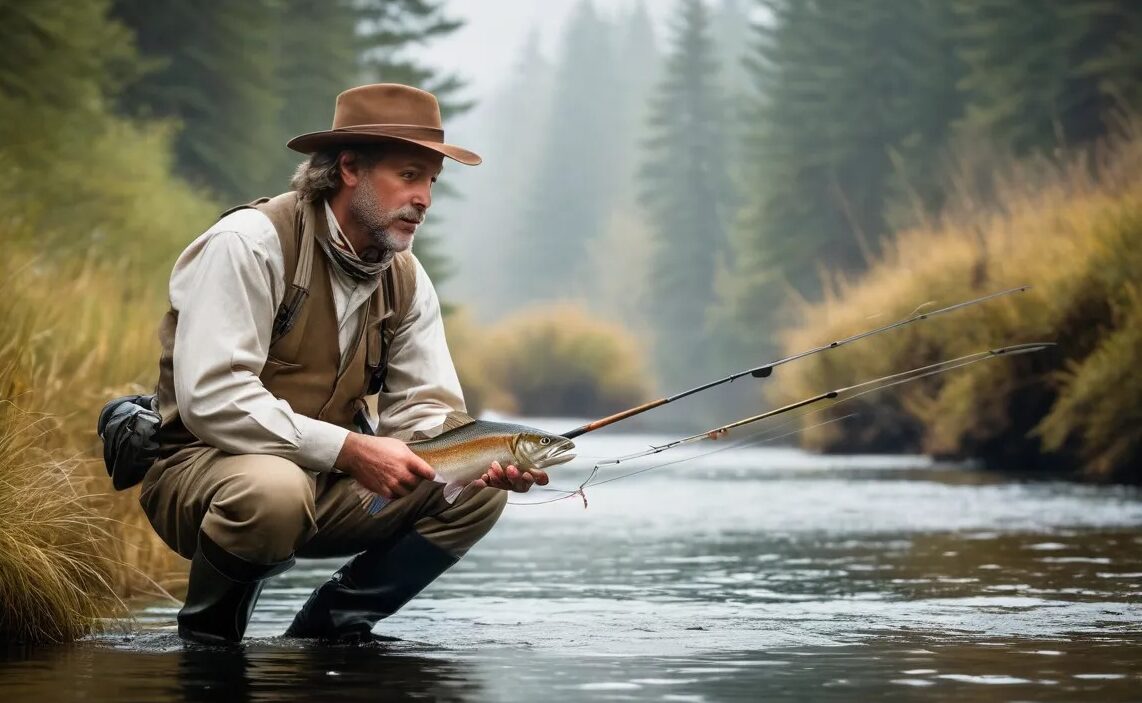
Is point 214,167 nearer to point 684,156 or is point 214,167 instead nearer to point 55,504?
point 55,504

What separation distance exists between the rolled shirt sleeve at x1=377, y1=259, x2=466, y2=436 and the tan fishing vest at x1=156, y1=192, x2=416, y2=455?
13cm

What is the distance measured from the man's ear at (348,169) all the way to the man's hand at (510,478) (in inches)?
31.9

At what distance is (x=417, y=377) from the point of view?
16.7 ft

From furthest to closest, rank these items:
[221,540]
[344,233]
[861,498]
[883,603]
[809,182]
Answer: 1. [809,182]
2. [861,498]
3. [883,603]
4. [344,233]
5. [221,540]

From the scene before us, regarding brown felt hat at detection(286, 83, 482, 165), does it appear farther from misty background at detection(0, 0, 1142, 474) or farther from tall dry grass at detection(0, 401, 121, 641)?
misty background at detection(0, 0, 1142, 474)

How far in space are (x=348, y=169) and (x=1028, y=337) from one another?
9.23 metres

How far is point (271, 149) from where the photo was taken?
107 ft

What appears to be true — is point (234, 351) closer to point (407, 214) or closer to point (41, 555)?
point (407, 214)

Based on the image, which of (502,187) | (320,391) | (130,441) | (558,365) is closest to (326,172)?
(320,391)

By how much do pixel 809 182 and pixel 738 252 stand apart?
13024 millimetres

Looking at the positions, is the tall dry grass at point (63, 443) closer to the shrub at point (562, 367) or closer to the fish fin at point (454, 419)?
the fish fin at point (454, 419)

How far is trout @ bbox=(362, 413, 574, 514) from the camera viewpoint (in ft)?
14.8

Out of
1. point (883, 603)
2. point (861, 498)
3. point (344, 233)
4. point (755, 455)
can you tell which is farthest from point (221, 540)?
point (755, 455)

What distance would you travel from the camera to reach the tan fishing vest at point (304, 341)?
471cm
